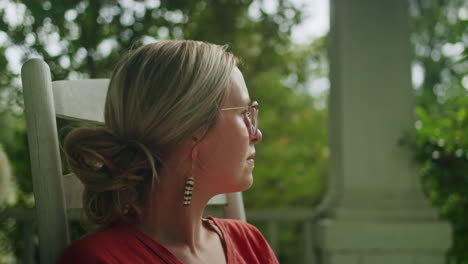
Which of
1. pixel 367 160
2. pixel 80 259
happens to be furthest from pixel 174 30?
pixel 80 259

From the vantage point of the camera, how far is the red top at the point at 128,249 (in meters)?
0.81

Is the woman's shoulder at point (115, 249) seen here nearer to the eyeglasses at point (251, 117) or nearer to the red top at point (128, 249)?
the red top at point (128, 249)

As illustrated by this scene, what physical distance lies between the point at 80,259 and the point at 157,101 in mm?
315

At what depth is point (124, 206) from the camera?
93 cm

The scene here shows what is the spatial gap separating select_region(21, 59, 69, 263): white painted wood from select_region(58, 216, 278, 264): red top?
0.27ft

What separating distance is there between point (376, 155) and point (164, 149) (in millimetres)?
1457

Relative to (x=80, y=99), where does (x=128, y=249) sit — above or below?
below

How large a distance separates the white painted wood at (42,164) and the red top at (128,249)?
0.08m

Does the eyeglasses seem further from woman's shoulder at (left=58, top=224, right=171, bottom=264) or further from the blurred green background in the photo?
woman's shoulder at (left=58, top=224, right=171, bottom=264)

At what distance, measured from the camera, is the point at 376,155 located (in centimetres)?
214

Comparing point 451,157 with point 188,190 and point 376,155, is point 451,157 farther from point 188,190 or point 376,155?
point 188,190

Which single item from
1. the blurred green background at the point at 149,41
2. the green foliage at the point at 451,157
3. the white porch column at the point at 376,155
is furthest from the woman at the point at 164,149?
the green foliage at the point at 451,157

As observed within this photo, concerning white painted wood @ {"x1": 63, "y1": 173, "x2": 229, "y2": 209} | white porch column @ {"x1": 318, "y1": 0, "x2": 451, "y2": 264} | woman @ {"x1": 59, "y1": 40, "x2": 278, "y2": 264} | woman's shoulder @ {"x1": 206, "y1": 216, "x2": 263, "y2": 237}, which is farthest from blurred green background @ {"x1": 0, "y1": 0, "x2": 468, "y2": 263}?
white painted wood @ {"x1": 63, "y1": 173, "x2": 229, "y2": 209}

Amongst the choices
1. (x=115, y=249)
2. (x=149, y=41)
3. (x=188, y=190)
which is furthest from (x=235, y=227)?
(x=149, y=41)
